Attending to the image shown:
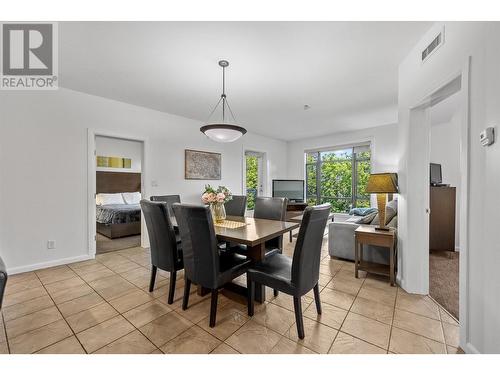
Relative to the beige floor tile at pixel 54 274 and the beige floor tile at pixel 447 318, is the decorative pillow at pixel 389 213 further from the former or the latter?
the beige floor tile at pixel 54 274

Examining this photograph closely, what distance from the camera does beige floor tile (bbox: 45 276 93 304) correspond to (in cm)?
225

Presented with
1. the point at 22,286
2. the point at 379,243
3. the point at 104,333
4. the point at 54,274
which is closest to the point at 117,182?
the point at 54,274

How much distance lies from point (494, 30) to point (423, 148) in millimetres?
1175

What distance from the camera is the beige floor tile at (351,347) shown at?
1501 mm

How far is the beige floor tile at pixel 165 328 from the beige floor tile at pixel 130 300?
15.5 inches

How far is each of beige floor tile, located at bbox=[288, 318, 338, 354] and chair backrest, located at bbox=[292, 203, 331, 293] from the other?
0.32 metres

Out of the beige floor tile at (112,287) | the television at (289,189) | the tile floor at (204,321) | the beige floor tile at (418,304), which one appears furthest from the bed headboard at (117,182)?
the beige floor tile at (418,304)

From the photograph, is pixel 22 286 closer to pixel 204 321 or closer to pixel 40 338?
pixel 40 338

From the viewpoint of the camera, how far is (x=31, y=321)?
1844mm

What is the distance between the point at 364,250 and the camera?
3.01 m

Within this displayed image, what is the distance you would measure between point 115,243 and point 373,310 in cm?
440

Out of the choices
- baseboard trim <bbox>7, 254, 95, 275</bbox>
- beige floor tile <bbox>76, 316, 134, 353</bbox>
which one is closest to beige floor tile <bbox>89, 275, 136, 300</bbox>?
A: beige floor tile <bbox>76, 316, 134, 353</bbox>

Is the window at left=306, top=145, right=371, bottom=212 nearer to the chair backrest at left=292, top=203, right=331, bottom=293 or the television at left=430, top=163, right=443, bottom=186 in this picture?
the television at left=430, top=163, right=443, bottom=186
